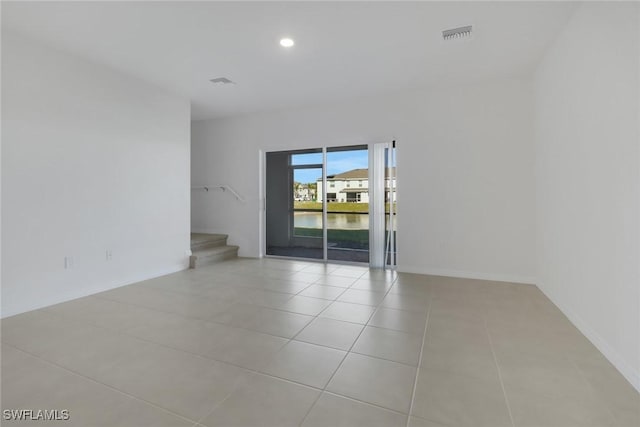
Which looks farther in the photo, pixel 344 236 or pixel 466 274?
pixel 344 236

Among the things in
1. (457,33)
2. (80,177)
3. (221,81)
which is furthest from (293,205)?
(457,33)

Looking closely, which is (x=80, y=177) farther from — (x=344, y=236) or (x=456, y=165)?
(x=344, y=236)

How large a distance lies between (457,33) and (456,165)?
6.34 ft

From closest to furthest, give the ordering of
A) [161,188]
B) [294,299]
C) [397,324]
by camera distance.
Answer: [397,324] < [294,299] < [161,188]

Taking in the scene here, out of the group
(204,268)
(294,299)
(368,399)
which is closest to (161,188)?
(204,268)

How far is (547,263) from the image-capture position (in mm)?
3553

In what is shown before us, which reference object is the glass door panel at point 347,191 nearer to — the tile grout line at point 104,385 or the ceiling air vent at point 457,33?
the ceiling air vent at point 457,33

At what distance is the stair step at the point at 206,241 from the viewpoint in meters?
5.42

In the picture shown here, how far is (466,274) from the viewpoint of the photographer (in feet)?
14.4

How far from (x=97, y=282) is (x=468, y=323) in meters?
4.26

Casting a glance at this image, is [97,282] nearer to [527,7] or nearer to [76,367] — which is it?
[76,367]

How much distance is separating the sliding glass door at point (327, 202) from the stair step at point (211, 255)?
2.38 feet

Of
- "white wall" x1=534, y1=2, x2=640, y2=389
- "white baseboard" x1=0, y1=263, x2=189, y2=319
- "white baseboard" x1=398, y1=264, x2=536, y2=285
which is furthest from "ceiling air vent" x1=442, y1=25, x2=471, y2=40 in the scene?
"white baseboard" x1=0, y1=263, x2=189, y2=319

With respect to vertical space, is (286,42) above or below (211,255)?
above
